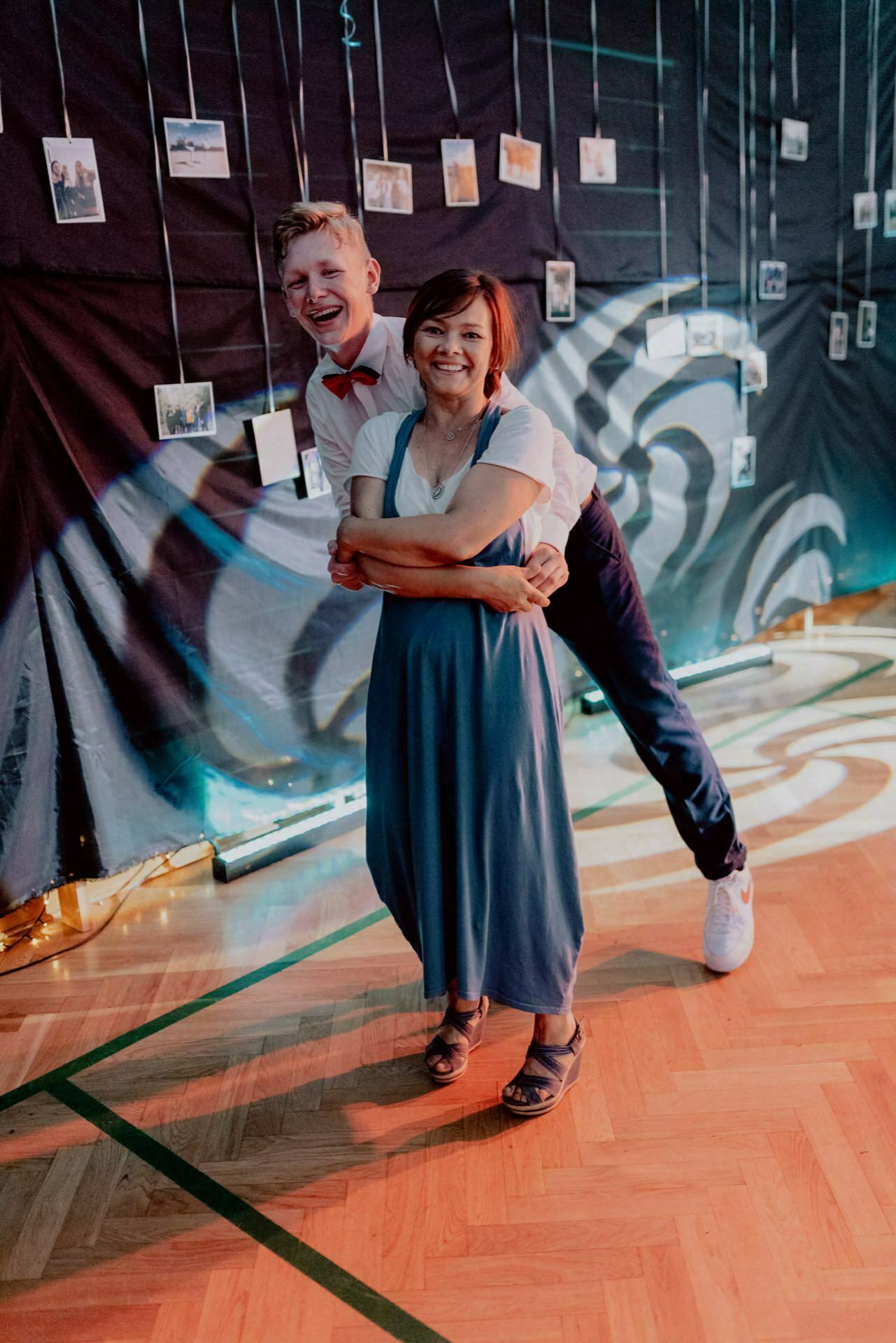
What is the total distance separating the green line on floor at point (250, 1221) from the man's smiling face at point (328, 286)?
1.43 meters

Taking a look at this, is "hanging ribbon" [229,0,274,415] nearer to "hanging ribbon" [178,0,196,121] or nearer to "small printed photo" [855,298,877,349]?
"hanging ribbon" [178,0,196,121]

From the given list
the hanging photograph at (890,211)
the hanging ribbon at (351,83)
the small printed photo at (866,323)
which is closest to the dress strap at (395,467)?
the hanging ribbon at (351,83)

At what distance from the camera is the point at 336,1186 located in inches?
72.7

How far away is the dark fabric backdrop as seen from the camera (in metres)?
2.56

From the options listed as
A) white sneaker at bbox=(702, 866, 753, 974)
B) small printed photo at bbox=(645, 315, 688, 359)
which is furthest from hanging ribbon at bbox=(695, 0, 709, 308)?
white sneaker at bbox=(702, 866, 753, 974)

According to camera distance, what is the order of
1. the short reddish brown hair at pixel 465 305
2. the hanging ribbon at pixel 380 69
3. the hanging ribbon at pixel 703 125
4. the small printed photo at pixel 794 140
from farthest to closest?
the small printed photo at pixel 794 140 < the hanging ribbon at pixel 703 125 < the hanging ribbon at pixel 380 69 < the short reddish brown hair at pixel 465 305

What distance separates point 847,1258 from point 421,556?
119cm

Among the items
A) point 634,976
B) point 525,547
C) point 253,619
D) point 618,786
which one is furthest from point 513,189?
point 634,976

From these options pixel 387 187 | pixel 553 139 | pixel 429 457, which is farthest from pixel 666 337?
pixel 429 457

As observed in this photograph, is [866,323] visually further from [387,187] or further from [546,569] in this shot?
[546,569]

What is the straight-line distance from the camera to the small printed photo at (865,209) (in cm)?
462

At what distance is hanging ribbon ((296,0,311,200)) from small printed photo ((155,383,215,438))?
0.60 m

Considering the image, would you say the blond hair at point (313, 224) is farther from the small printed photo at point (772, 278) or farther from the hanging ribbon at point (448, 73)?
the small printed photo at point (772, 278)

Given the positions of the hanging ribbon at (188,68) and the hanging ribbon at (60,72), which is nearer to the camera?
the hanging ribbon at (60,72)
